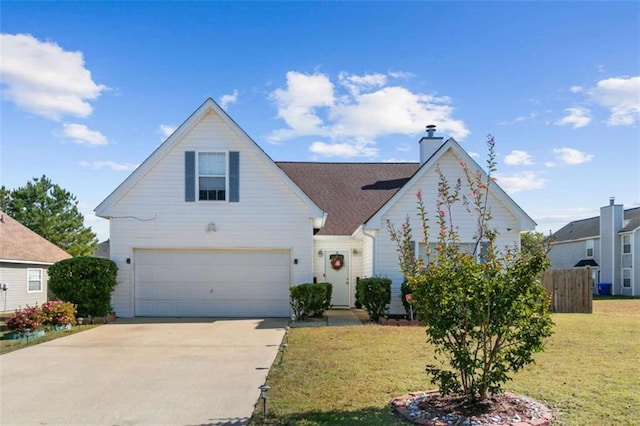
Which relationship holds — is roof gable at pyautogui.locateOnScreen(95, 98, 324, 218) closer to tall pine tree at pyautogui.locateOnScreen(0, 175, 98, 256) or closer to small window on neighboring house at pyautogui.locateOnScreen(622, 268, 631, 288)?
tall pine tree at pyautogui.locateOnScreen(0, 175, 98, 256)

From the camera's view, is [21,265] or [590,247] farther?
[590,247]

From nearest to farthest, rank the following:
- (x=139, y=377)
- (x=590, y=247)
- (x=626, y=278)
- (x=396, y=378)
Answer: (x=396, y=378) → (x=139, y=377) → (x=626, y=278) → (x=590, y=247)

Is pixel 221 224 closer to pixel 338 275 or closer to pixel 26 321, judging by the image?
pixel 338 275

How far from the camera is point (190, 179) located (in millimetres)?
15984

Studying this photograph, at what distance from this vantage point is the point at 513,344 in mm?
5680

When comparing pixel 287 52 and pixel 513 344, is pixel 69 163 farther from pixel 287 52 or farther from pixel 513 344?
pixel 513 344

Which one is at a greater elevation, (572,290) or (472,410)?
Result: (472,410)

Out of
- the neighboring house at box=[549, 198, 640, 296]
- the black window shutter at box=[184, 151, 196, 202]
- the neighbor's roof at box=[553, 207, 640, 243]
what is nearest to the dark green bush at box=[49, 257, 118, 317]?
the black window shutter at box=[184, 151, 196, 202]

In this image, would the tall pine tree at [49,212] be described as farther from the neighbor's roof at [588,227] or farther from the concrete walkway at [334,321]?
the neighbor's roof at [588,227]

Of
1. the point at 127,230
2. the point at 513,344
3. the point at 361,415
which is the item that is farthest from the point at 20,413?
the point at 127,230

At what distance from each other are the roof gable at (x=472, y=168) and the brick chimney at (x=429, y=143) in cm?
445

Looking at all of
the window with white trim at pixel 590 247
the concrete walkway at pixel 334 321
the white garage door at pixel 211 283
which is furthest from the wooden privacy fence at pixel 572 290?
the window with white trim at pixel 590 247

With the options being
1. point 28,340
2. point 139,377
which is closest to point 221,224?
point 28,340

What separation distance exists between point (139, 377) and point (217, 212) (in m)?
8.51
